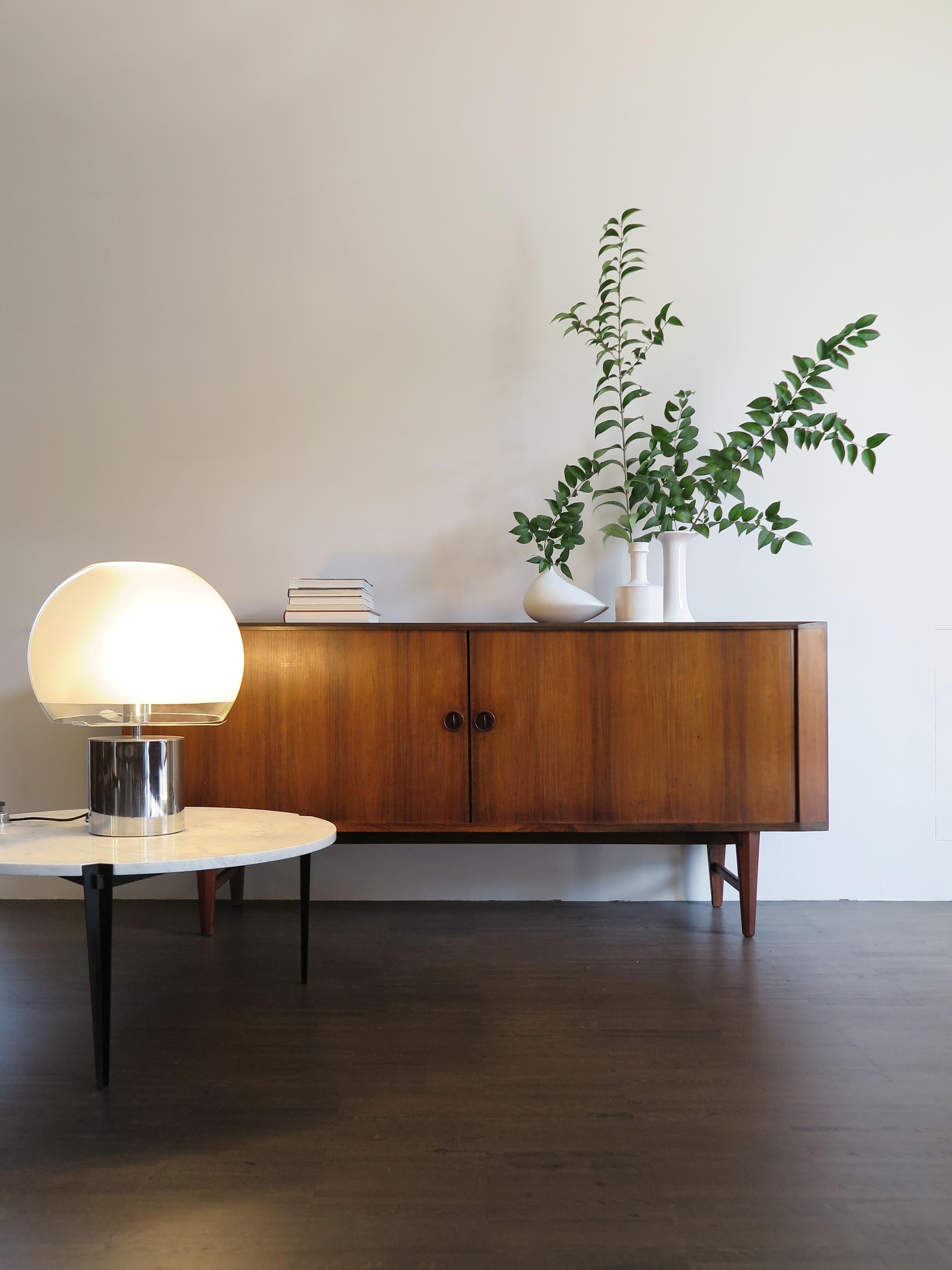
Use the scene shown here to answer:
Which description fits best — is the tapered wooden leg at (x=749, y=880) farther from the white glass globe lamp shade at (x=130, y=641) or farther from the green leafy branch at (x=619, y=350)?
the white glass globe lamp shade at (x=130, y=641)

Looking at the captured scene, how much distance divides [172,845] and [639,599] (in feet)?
4.81

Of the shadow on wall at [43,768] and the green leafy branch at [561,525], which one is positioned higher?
the green leafy branch at [561,525]

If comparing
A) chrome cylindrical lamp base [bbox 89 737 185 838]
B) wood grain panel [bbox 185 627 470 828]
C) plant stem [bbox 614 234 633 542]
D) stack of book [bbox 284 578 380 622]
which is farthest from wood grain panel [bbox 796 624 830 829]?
chrome cylindrical lamp base [bbox 89 737 185 838]

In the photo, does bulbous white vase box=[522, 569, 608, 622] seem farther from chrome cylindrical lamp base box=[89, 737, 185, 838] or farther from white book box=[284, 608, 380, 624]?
A: chrome cylindrical lamp base box=[89, 737, 185, 838]

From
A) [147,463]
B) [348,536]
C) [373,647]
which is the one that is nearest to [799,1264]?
[373,647]

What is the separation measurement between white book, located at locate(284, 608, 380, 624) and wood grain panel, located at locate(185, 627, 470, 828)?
8 centimetres

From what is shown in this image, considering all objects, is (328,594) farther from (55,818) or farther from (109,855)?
(109,855)

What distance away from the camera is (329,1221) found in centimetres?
116

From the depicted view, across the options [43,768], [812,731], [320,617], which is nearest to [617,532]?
[812,731]

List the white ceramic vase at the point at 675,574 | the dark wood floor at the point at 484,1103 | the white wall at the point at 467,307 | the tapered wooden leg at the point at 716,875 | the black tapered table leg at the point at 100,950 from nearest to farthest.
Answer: the dark wood floor at the point at 484,1103 < the black tapered table leg at the point at 100,950 < the white ceramic vase at the point at 675,574 < the tapered wooden leg at the point at 716,875 < the white wall at the point at 467,307

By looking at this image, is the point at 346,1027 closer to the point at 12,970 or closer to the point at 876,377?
the point at 12,970

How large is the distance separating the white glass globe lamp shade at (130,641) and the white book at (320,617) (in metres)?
0.70

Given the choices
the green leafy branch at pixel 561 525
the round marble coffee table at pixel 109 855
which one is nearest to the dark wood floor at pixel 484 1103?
the round marble coffee table at pixel 109 855

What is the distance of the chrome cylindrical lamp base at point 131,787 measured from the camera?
175 cm
